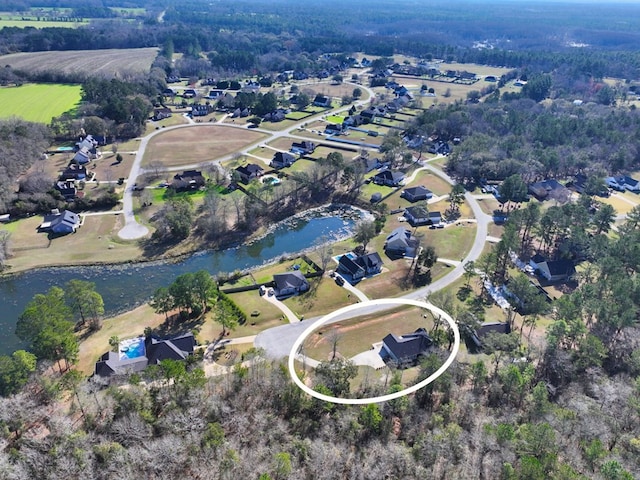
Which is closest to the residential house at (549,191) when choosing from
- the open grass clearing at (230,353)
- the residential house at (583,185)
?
the residential house at (583,185)

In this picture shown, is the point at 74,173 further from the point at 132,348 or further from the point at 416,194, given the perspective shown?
the point at 416,194

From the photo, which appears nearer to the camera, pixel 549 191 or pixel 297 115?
pixel 549 191

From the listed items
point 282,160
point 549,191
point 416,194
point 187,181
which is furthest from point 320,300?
point 549,191

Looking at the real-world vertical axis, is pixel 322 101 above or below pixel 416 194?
above

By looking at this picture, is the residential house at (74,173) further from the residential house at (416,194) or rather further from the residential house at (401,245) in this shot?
the residential house at (416,194)

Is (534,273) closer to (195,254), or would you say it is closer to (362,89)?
(195,254)

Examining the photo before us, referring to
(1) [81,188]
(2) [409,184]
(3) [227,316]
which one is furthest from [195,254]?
(2) [409,184]
